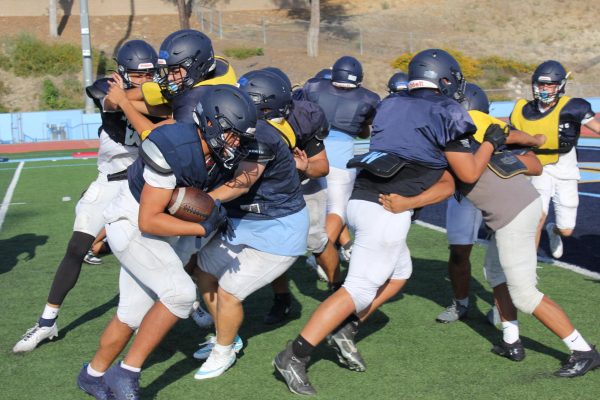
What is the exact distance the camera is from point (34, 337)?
17.3 feet

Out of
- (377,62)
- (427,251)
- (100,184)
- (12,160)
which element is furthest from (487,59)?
(100,184)

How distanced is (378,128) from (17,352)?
2751 millimetres

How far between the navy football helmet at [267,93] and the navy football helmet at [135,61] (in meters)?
0.75

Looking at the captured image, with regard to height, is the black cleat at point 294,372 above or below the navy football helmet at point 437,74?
below

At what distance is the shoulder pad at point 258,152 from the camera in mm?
4421

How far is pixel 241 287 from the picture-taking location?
15.4ft

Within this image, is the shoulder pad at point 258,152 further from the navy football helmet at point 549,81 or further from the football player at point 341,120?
the navy football helmet at point 549,81

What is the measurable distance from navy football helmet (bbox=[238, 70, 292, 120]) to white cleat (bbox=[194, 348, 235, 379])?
150cm

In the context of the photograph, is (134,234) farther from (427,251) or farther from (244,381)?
(427,251)

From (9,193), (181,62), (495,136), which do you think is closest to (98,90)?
(181,62)

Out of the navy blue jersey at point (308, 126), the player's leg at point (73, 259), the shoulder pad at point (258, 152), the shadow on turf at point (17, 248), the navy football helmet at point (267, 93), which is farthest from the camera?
the shadow on turf at point (17, 248)

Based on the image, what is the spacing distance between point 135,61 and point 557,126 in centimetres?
373

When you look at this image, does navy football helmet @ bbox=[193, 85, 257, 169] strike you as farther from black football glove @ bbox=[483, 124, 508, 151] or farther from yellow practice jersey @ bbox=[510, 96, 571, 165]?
yellow practice jersey @ bbox=[510, 96, 571, 165]

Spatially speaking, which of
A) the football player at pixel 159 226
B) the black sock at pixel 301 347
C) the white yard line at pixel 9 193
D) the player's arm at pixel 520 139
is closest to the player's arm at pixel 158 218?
the football player at pixel 159 226
